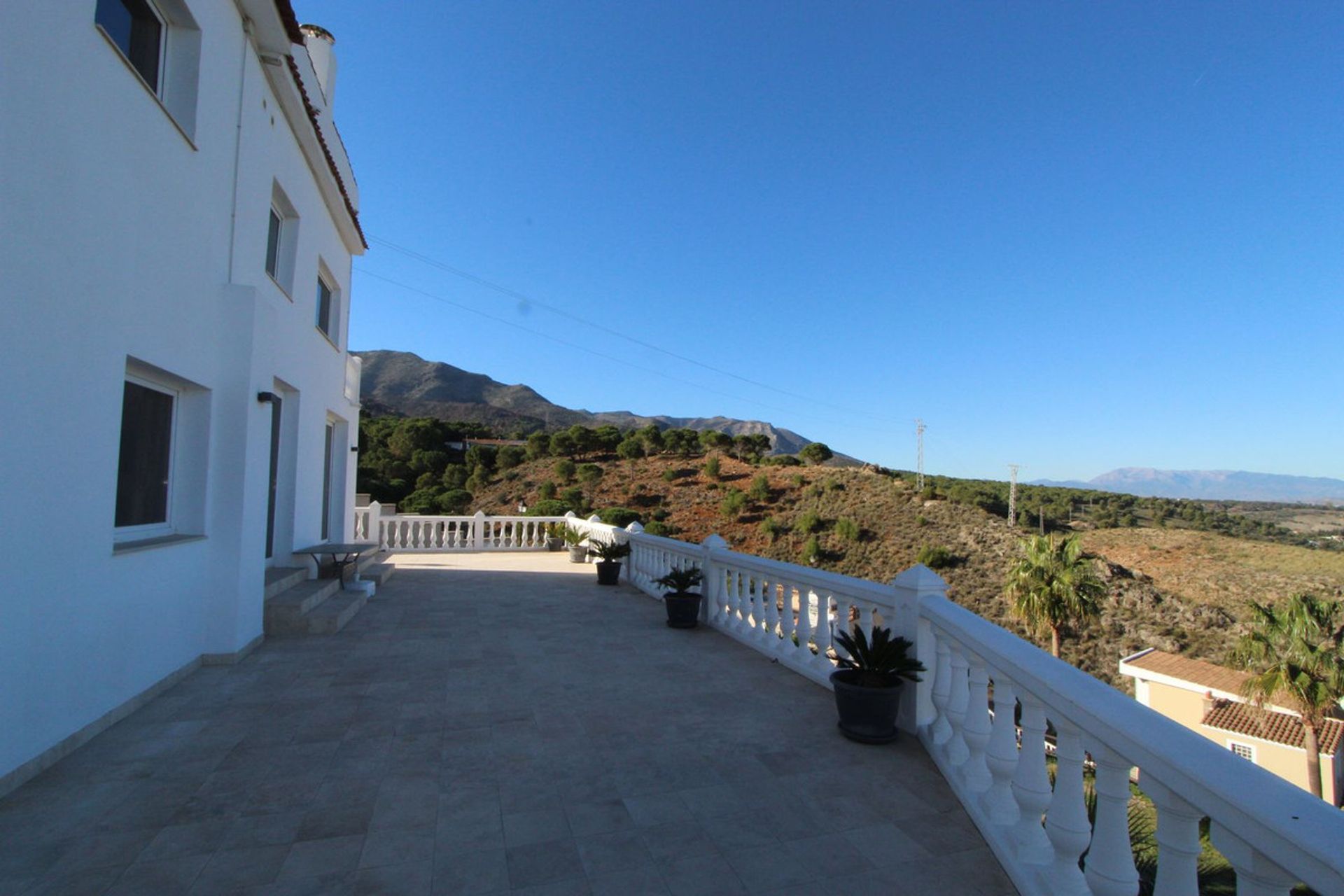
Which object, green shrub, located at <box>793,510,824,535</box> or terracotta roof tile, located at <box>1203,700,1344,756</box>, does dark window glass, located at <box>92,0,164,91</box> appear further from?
green shrub, located at <box>793,510,824,535</box>

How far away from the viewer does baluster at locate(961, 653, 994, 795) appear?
2.71 m

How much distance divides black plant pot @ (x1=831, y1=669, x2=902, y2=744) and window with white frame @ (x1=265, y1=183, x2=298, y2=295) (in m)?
6.37

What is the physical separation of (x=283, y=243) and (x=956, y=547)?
31.5m

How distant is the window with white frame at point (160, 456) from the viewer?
12.5 feet

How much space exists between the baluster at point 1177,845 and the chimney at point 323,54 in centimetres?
1116

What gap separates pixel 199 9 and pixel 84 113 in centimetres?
172

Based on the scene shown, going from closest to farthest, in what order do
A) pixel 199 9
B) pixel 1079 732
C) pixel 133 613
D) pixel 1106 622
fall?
pixel 1079 732
pixel 133 613
pixel 199 9
pixel 1106 622

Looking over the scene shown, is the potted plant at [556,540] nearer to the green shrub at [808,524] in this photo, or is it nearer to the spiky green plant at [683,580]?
the spiky green plant at [683,580]

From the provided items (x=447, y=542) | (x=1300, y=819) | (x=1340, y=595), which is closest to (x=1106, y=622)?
(x=1340, y=595)

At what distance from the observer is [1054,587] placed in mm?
22547

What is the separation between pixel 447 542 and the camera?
43.9 ft

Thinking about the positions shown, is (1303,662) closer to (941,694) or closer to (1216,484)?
(941,694)

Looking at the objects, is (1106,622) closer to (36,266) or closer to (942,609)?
(942,609)

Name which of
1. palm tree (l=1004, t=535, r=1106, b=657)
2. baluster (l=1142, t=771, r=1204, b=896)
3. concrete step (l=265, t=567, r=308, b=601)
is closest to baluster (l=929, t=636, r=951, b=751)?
baluster (l=1142, t=771, r=1204, b=896)
